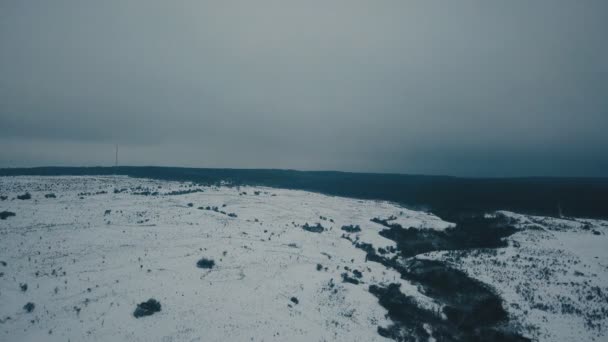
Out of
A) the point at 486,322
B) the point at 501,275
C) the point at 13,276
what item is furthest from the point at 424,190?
the point at 13,276

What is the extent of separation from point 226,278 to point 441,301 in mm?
17535

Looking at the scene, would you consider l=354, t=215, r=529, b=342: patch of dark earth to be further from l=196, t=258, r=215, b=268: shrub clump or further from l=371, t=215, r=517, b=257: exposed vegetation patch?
l=196, t=258, r=215, b=268: shrub clump

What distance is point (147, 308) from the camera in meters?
19.0

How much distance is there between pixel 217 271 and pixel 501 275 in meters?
25.7

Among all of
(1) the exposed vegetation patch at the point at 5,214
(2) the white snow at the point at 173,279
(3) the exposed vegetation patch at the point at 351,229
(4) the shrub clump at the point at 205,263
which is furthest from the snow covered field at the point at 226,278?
(3) the exposed vegetation patch at the point at 351,229

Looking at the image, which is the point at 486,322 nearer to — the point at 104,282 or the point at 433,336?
the point at 433,336

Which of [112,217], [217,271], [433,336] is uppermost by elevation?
[112,217]

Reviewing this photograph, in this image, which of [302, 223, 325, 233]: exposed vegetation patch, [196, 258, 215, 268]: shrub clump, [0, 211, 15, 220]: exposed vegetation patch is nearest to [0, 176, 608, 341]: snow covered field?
[0, 211, 15, 220]: exposed vegetation patch

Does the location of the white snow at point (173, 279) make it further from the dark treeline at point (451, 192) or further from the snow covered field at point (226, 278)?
the dark treeline at point (451, 192)

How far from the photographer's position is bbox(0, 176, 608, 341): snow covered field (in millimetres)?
18188

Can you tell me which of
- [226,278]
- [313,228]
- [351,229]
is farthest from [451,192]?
[226,278]

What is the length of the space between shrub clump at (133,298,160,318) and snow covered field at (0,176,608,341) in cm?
36

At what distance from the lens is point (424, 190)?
10275 centimetres

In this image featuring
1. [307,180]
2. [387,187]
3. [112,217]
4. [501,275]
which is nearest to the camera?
[501,275]
